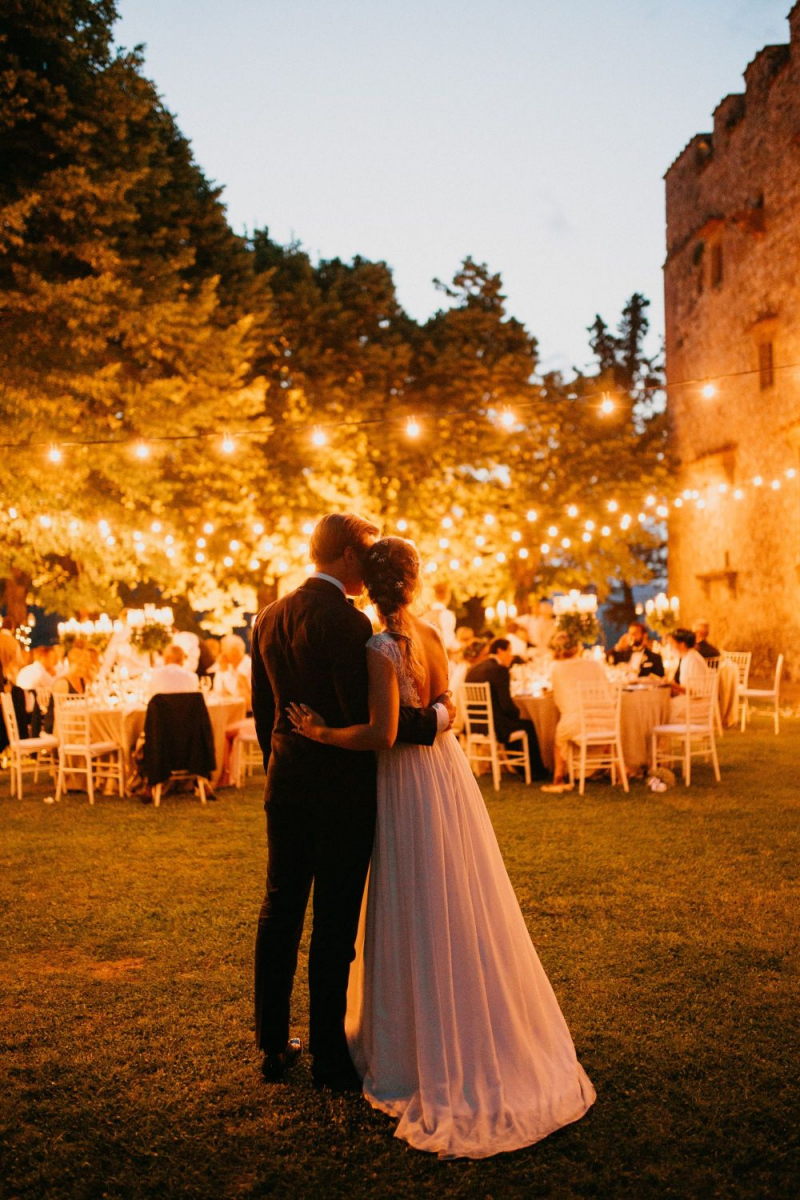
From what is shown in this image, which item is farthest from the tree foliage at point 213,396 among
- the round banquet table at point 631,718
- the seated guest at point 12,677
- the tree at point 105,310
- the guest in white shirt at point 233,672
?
the round banquet table at point 631,718

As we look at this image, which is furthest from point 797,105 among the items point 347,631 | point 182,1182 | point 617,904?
point 182,1182

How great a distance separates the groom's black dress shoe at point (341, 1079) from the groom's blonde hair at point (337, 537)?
161cm

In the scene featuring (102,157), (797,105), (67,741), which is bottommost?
(67,741)

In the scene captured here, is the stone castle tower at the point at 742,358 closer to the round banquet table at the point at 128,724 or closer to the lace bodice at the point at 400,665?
the round banquet table at the point at 128,724

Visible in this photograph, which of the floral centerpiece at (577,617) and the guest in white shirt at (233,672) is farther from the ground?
the floral centerpiece at (577,617)

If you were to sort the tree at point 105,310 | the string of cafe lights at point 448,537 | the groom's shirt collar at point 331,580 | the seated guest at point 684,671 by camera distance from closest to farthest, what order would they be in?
the groom's shirt collar at point 331,580 → the seated guest at point 684,671 → the tree at point 105,310 → the string of cafe lights at point 448,537

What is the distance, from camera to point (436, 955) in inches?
112

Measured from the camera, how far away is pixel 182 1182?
8.61ft

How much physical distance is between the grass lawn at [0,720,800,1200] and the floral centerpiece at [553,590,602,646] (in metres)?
3.47

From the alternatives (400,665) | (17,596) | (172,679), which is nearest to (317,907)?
(400,665)

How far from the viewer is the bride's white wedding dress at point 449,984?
279 centimetres

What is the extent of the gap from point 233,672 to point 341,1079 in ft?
24.7

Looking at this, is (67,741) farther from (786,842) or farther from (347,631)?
(347,631)

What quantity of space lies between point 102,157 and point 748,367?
531 inches
